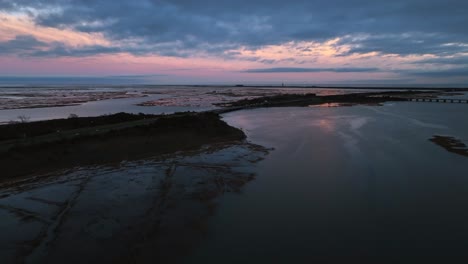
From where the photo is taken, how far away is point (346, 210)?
30.5 feet

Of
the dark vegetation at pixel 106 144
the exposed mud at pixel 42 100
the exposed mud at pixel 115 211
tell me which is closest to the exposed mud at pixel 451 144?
the exposed mud at pixel 115 211

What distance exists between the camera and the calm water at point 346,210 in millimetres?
7062

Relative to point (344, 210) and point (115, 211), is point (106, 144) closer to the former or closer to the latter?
point (115, 211)

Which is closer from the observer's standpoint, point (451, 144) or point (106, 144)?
point (106, 144)

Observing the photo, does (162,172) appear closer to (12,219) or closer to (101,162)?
(101,162)

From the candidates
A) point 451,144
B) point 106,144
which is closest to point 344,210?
point 106,144

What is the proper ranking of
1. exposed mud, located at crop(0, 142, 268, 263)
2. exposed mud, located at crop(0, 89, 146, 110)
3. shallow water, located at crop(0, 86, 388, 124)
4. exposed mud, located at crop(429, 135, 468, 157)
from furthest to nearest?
1. exposed mud, located at crop(0, 89, 146, 110)
2. shallow water, located at crop(0, 86, 388, 124)
3. exposed mud, located at crop(429, 135, 468, 157)
4. exposed mud, located at crop(0, 142, 268, 263)

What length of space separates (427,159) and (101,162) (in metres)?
15.3

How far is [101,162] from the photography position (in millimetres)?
13547

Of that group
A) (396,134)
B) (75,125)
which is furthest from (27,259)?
(396,134)

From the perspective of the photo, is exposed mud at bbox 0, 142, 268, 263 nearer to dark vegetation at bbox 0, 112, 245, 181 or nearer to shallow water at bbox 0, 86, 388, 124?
dark vegetation at bbox 0, 112, 245, 181

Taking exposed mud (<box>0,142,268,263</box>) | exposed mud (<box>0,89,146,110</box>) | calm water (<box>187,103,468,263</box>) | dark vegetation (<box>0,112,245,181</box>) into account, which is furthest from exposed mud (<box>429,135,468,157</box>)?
exposed mud (<box>0,89,146,110</box>)

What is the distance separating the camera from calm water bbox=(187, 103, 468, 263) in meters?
7.06

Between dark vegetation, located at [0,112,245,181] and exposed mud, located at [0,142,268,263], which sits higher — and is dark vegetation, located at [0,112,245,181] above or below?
above
